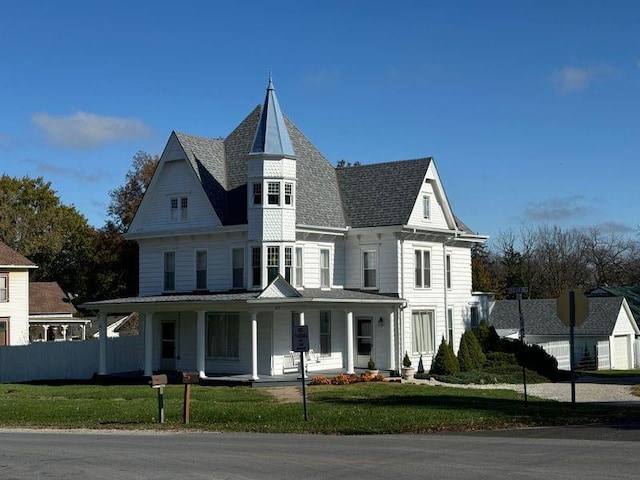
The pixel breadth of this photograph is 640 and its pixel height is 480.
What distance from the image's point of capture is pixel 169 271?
4184cm

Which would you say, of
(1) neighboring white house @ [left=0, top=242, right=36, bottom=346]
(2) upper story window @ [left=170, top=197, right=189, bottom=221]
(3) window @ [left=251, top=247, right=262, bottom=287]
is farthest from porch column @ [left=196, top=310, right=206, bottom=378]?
(1) neighboring white house @ [left=0, top=242, right=36, bottom=346]

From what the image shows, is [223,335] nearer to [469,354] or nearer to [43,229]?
[469,354]

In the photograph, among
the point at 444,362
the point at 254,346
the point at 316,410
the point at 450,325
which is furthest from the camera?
the point at 450,325

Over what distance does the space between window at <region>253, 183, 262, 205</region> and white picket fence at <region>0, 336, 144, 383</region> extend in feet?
34.1

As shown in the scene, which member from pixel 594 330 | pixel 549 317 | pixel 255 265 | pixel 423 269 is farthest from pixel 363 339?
pixel 549 317

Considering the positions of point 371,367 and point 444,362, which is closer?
point 371,367

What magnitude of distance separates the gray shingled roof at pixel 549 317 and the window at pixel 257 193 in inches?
1006

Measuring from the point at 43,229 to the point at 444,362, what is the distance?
55714mm

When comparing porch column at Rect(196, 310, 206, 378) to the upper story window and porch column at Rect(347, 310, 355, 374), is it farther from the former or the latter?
porch column at Rect(347, 310, 355, 374)


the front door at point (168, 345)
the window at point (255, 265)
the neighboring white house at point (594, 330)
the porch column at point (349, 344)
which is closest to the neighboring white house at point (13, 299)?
the front door at point (168, 345)

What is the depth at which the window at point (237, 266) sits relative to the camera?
39.3m

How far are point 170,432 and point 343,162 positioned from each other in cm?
6643

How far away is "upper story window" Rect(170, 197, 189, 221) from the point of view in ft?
134

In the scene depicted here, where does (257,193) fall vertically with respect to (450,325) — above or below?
above
